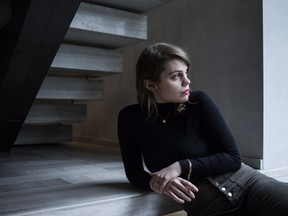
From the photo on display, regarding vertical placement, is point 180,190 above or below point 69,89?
below

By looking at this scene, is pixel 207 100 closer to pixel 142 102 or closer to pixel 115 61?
pixel 142 102

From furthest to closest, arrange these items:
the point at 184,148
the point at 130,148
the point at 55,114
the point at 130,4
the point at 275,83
Result: the point at 55,114
the point at 130,4
the point at 275,83
the point at 130,148
the point at 184,148

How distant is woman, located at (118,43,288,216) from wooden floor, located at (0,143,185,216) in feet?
0.36

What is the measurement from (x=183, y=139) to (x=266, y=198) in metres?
0.35

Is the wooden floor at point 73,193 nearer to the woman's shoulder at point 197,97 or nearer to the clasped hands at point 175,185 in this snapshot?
the clasped hands at point 175,185

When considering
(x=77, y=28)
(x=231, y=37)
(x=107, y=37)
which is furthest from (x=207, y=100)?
(x=107, y=37)

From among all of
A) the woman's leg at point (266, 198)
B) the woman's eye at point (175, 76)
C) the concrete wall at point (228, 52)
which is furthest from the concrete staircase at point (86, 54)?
the woman's leg at point (266, 198)

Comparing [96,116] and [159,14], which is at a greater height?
[159,14]

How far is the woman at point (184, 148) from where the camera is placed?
3.81 feet

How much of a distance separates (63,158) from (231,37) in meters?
1.42

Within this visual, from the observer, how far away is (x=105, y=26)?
84.4 inches

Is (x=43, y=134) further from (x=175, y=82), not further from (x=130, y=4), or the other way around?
(x=175, y=82)

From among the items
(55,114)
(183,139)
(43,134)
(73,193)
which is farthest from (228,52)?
(43,134)

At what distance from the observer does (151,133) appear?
1306 mm
